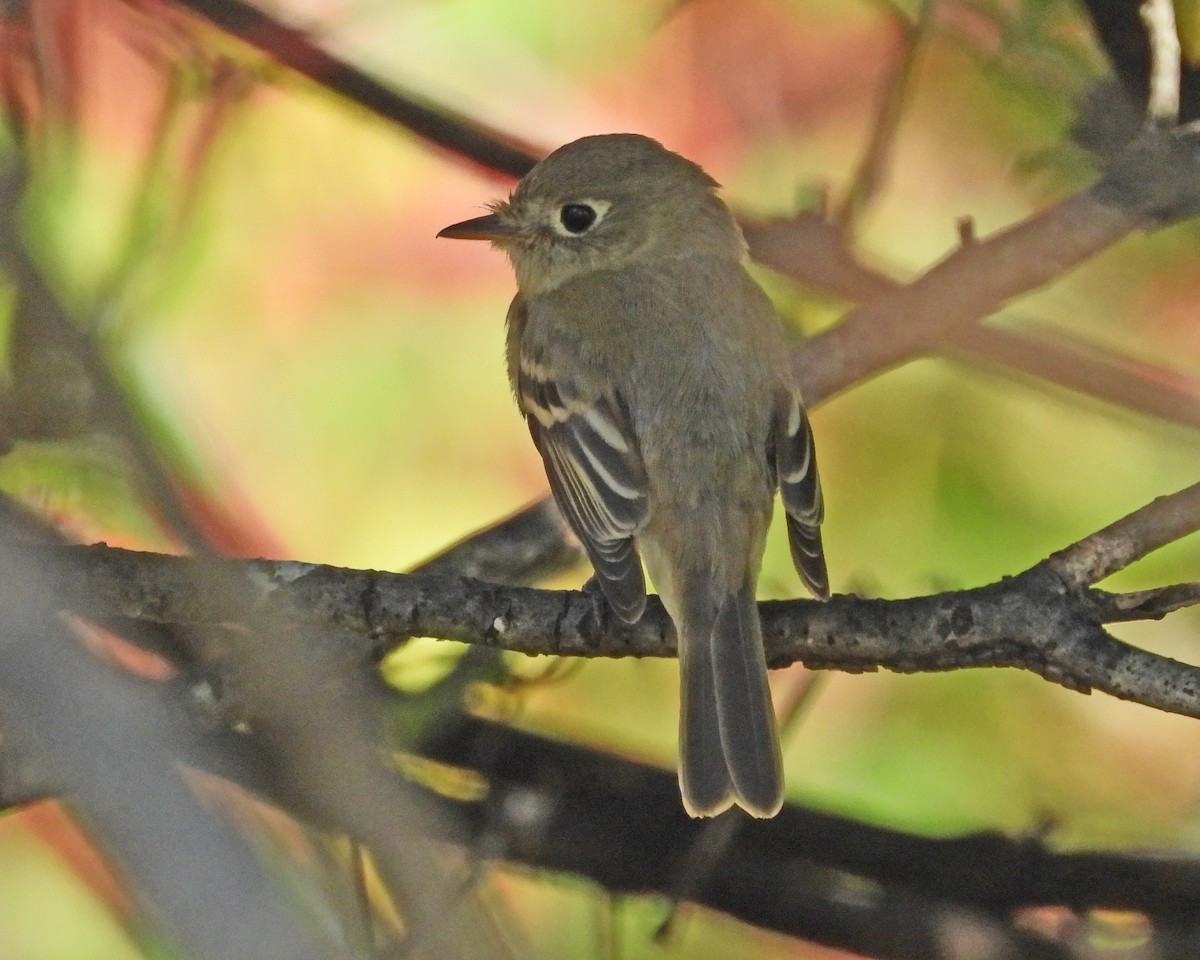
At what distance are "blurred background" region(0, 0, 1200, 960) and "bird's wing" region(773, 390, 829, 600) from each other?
0.83 feet

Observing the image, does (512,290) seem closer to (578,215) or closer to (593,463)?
(578,215)

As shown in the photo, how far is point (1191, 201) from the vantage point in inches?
92.8

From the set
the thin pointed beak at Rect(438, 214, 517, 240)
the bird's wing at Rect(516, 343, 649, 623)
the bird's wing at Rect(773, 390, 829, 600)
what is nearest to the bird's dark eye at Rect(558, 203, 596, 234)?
the thin pointed beak at Rect(438, 214, 517, 240)

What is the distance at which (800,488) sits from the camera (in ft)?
9.31

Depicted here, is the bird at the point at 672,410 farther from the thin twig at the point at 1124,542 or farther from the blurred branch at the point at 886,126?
the thin twig at the point at 1124,542

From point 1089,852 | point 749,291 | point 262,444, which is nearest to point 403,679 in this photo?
point 262,444

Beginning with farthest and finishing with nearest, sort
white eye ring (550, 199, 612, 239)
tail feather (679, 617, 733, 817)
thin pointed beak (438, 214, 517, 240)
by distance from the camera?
white eye ring (550, 199, 612, 239)
thin pointed beak (438, 214, 517, 240)
tail feather (679, 617, 733, 817)

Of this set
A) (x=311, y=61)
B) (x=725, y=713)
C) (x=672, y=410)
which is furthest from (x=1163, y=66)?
(x=311, y=61)

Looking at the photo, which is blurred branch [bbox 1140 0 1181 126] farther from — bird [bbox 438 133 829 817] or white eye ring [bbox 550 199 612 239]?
white eye ring [bbox 550 199 612 239]

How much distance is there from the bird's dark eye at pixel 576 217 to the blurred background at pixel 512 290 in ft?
0.55

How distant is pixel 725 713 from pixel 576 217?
1.42 m

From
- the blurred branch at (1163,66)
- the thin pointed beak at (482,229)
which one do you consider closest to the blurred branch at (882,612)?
the blurred branch at (1163,66)

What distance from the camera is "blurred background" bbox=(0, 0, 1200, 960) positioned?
2.70 meters

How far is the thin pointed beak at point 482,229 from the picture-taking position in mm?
3338
